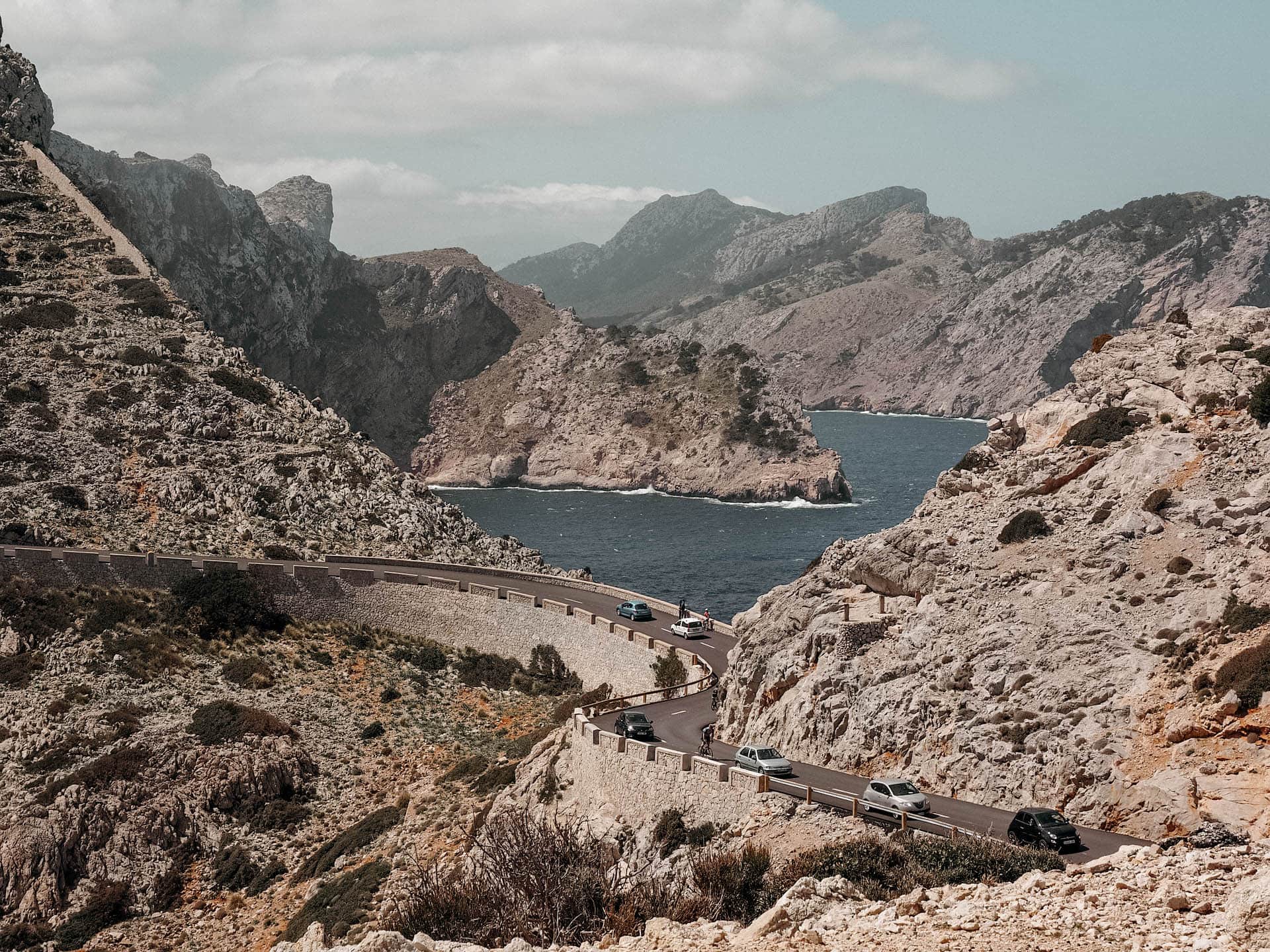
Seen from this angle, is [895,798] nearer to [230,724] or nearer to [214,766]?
[214,766]

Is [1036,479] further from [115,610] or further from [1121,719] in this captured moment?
[115,610]

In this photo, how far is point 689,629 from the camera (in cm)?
6378

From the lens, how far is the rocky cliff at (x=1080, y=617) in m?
30.8

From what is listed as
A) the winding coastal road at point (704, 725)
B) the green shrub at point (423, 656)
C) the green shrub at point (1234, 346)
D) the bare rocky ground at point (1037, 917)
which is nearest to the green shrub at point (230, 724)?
the green shrub at point (423, 656)

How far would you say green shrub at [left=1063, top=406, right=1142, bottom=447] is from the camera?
1705 inches

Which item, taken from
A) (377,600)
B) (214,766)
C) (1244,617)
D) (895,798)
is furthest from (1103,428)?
(377,600)

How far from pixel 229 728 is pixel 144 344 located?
4981 centimetres

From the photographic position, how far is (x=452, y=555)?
87.9 meters

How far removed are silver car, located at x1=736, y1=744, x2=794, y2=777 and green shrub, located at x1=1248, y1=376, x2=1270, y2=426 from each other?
18.3m

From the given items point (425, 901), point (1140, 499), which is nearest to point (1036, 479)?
point (1140, 499)

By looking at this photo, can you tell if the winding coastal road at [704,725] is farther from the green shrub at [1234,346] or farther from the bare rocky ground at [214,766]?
the green shrub at [1234,346]

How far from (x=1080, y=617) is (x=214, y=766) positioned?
39.9 metres

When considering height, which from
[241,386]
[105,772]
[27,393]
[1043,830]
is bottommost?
[105,772]

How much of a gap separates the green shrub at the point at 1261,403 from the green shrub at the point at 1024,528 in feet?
23.6
